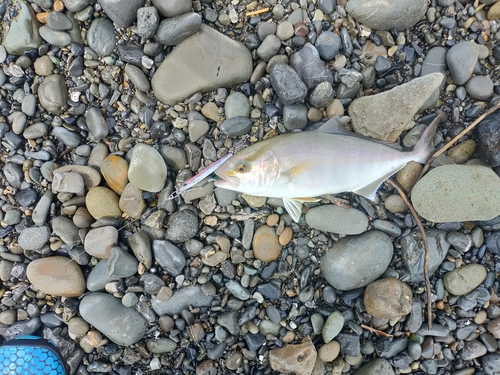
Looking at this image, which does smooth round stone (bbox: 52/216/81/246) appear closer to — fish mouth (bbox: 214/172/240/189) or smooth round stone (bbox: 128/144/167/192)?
smooth round stone (bbox: 128/144/167/192)

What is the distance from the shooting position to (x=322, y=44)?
12.7ft

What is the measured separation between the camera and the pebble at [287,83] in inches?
147

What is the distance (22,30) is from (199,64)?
2.02m

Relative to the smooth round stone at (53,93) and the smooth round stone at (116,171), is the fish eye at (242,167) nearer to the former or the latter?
the smooth round stone at (116,171)

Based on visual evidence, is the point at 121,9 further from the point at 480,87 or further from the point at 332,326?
the point at 332,326

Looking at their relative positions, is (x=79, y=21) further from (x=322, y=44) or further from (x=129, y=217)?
(x=322, y=44)

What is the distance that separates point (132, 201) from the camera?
3928 millimetres

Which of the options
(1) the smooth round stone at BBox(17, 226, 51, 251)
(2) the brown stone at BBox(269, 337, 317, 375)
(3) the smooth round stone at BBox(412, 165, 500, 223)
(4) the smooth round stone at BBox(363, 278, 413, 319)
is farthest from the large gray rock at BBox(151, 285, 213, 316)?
(3) the smooth round stone at BBox(412, 165, 500, 223)

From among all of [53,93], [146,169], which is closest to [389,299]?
[146,169]

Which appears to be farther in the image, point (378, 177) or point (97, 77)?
point (97, 77)

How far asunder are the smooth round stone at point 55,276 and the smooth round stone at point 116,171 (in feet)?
3.48

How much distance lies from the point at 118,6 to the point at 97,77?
0.79 metres

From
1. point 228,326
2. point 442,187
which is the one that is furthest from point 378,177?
point 228,326

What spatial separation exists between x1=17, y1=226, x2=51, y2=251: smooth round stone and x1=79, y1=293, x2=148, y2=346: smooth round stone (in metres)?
0.81
